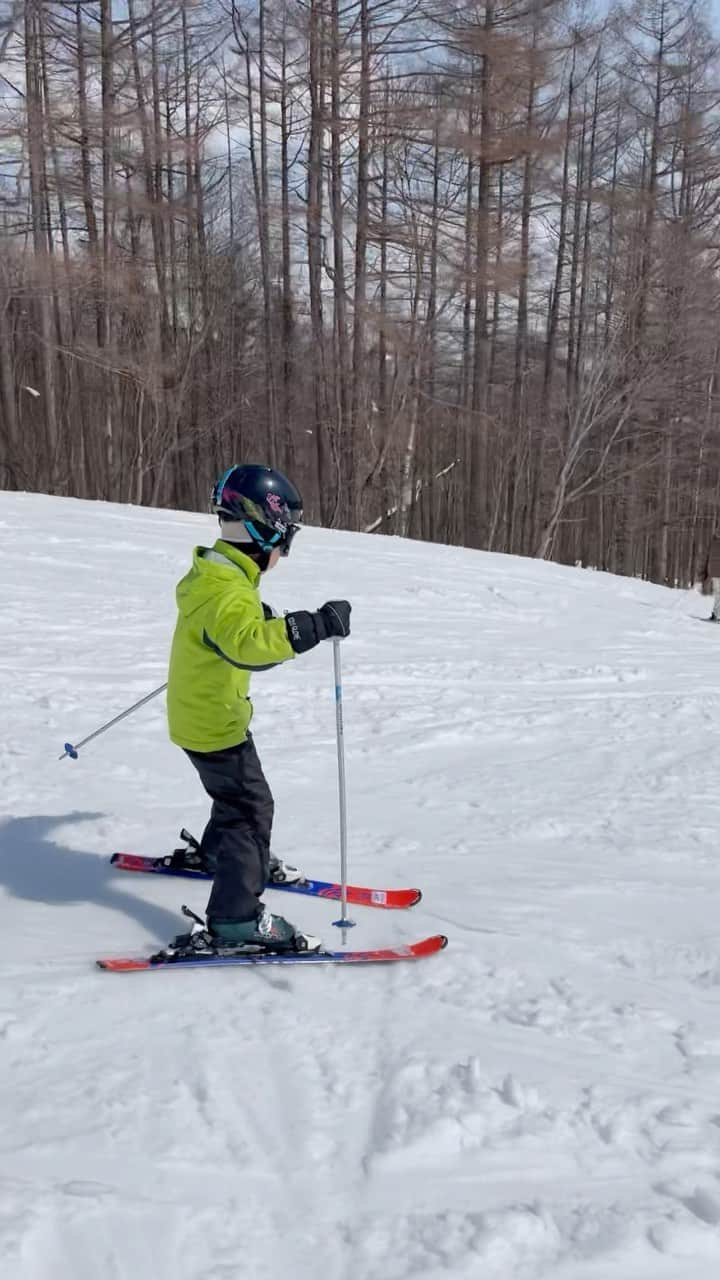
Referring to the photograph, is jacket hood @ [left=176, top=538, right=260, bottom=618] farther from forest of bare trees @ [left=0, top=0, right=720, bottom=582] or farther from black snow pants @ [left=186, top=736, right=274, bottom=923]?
forest of bare trees @ [left=0, top=0, right=720, bottom=582]

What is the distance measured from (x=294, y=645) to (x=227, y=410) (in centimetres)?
2154

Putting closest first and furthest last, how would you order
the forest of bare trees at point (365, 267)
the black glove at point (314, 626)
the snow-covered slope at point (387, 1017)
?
the snow-covered slope at point (387, 1017), the black glove at point (314, 626), the forest of bare trees at point (365, 267)

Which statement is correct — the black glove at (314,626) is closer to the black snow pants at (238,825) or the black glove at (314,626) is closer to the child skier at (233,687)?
the child skier at (233,687)

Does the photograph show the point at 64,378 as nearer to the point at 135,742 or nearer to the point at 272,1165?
the point at 135,742

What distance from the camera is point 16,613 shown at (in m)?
8.08

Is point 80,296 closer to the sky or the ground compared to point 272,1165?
closer to the sky

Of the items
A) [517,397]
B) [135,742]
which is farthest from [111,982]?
[517,397]

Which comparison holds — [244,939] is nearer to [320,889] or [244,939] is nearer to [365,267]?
[320,889]

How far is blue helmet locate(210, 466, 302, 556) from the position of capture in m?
3.31

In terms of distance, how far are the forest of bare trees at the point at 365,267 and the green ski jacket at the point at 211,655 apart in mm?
16016

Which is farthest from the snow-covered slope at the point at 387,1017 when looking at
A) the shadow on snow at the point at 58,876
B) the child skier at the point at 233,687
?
the child skier at the point at 233,687

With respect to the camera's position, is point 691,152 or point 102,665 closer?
point 102,665

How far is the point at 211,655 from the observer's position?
331 cm

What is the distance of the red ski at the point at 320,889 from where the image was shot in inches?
145
